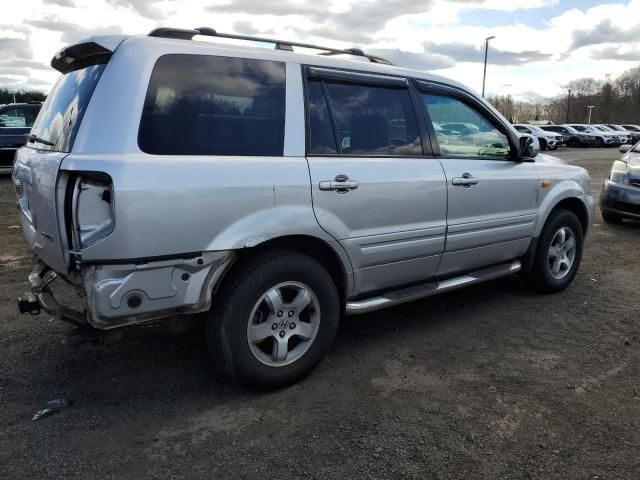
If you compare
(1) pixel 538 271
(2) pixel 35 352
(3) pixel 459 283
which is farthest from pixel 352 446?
(1) pixel 538 271

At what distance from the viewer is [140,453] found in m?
2.52

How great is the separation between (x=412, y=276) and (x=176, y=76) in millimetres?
2069

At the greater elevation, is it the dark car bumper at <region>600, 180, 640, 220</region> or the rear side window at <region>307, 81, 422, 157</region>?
the rear side window at <region>307, 81, 422, 157</region>

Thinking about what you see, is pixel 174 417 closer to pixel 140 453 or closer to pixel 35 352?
pixel 140 453

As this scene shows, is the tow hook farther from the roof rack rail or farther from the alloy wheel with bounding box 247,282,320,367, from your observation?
the roof rack rail

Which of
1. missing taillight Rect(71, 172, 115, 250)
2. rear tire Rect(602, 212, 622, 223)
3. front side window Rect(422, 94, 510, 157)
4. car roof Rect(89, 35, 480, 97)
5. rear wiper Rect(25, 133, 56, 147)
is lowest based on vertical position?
rear tire Rect(602, 212, 622, 223)

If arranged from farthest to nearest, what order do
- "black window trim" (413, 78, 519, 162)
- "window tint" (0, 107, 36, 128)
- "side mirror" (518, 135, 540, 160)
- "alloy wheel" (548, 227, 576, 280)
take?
"window tint" (0, 107, 36, 128)
"alloy wheel" (548, 227, 576, 280)
"side mirror" (518, 135, 540, 160)
"black window trim" (413, 78, 519, 162)

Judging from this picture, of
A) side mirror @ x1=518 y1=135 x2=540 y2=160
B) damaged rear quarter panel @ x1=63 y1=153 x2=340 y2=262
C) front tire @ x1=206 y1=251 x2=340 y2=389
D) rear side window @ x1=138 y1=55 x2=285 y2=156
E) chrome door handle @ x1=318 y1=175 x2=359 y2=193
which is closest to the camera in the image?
damaged rear quarter panel @ x1=63 y1=153 x2=340 y2=262

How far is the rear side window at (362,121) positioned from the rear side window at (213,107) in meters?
0.27

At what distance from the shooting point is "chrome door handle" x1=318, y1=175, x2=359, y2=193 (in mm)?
3062

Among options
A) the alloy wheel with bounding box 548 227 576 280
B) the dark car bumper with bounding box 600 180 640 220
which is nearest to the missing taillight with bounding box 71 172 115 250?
the alloy wheel with bounding box 548 227 576 280

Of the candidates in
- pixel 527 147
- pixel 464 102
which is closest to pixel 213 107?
pixel 464 102

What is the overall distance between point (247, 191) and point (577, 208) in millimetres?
3650

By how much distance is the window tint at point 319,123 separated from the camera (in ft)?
10.3
